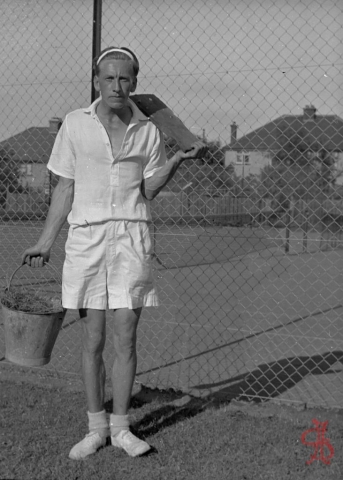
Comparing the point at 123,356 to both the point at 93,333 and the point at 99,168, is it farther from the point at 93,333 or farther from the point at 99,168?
the point at 99,168

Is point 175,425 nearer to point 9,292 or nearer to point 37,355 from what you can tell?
point 37,355

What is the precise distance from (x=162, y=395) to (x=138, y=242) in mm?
1595

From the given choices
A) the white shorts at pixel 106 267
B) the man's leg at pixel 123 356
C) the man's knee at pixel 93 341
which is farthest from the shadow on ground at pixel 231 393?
the white shorts at pixel 106 267

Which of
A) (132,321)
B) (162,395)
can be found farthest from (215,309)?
(132,321)

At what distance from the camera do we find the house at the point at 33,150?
6.67 metres

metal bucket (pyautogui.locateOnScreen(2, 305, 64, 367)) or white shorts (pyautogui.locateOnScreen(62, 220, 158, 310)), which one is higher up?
white shorts (pyautogui.locateOnScreen(62, 220, 158, 310))

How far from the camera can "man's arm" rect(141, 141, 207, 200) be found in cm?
346

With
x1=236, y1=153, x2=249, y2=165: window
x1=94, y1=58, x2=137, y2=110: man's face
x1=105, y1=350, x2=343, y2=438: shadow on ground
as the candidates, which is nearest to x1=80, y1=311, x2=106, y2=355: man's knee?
x1=105, y1=350, x2=343, y2=438: shadow on ground

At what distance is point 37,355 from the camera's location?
157 inches

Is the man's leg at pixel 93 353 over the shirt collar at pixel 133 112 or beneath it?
beneath

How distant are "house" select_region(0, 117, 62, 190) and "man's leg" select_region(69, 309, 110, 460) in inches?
86.4

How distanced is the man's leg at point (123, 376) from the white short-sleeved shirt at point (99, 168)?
544 mm

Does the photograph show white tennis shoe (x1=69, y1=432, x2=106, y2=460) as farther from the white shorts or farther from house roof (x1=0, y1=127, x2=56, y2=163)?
house roof (x1=0, y1=127, x2=56, y2=163)

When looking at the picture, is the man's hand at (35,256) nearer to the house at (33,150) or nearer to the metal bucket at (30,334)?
the metal bucket at (30,334)
